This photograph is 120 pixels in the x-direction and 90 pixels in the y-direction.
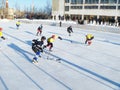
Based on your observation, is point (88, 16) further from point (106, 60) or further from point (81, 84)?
point (81, 84)

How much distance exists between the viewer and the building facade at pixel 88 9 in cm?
4969

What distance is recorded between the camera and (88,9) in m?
55.6

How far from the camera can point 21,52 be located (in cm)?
1241

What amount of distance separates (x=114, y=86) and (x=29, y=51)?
246 inches

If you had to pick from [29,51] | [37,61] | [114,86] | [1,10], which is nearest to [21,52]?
[29,51]

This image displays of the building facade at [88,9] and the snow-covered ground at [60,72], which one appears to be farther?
the building facade at [88,9]

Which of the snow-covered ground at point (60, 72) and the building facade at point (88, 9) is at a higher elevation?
the building facade at point (88, 9)

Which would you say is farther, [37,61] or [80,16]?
[80,16]

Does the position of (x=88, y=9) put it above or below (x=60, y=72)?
above

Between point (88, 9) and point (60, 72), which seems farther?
point (88, 9)

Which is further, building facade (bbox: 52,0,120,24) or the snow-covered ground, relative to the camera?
building facade (bbox: 52,0,120,24)

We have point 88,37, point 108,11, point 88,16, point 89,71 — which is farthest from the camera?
point 88,16

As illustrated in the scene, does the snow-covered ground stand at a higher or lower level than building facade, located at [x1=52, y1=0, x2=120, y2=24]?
lower

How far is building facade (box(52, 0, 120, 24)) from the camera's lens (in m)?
49.7
